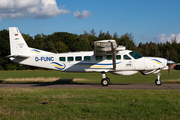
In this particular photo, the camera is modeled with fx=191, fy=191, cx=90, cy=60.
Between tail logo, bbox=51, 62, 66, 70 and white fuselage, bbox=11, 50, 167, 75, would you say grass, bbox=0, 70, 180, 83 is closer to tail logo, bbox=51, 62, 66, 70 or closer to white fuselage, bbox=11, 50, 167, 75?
tail logo, bbox=51, 62, 66, 70

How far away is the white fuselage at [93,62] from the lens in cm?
1639

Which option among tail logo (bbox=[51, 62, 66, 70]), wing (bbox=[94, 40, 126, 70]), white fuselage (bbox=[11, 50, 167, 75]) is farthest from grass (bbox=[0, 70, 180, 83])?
wing (bbox=[94, 40, 126, 70])

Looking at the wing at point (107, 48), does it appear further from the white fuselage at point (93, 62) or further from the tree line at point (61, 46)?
the tree line at point (61, 46)

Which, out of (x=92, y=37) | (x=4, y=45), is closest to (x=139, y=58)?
(x=4, y=45)

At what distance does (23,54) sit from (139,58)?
35.3 ft

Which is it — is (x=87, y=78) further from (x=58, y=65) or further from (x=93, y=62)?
(x=93, y=62)

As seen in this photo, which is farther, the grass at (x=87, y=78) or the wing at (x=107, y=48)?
the grass at (x=87, y=78)

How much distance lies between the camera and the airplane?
16266 mm

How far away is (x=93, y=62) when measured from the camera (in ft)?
55.6

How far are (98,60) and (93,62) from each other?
0.48 metres

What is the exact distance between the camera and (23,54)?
719 inches

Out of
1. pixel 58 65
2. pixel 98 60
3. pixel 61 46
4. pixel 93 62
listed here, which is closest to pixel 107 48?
pixel 98 60

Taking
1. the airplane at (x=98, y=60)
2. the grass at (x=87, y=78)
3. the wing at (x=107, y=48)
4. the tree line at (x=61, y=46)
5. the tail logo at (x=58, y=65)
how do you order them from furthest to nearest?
the tree line at (x=61, y=46) < the grass at (x=87, y=78) < the tail logo at (x=58, y=65) < the airplane at (x=98, y=60) < the wing at (x=107, y=48)

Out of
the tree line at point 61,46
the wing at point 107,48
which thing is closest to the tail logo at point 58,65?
the wing at point 107,48
